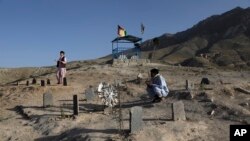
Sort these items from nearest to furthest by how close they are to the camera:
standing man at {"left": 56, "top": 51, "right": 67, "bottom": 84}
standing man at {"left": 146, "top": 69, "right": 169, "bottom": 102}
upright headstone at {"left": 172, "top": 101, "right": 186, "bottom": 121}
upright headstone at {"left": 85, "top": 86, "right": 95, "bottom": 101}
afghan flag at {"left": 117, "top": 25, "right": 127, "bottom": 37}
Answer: upright headstone at {"left": 172, "top": 101, "right": 186, "bottom": 121}, standing man at {"left": 146, "top": 69, "right": 169, "bottom": 102}, upright headstone at {"left": 85, "top": 86, "right": 95, "bottom": 101}, standing man at {"left": 56, "top": 51, "right": 67, "bottom": 84}, afghan flag at {"left": 117, "top": 25, "right": 127, "bottom": 37}

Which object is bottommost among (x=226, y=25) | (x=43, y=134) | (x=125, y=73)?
(x=43, y=134)

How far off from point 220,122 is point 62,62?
36.9 feet

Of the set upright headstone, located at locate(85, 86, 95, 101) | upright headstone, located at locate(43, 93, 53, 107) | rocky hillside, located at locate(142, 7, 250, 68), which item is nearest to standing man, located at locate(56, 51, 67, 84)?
upright headstone, located at locate(85, 86, 95, 101)

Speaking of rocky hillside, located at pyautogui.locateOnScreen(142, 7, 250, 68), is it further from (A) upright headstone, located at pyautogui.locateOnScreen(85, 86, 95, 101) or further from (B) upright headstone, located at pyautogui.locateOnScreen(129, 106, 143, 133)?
(B) upright headstone, located at pyautogui.locateOnScreen(129, 106, 143, 133)

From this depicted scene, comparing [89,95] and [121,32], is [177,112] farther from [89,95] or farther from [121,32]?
[121,32]

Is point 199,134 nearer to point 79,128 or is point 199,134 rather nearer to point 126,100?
point 79,128

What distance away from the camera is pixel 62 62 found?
71.4ft

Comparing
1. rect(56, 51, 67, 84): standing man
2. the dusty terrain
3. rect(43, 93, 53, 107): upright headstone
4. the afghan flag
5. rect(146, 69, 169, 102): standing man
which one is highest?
the afghan flag

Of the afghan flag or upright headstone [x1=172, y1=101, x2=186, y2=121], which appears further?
the afghan flag

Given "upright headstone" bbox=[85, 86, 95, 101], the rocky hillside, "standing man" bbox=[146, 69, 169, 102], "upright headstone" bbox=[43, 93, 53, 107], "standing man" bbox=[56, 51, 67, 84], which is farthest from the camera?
the rocky hillside

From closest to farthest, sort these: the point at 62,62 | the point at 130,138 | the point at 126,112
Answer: the point at 130,138, the point at 126,112, the point at 62,62

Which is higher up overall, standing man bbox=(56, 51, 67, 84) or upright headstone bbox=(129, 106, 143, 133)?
standing man bbox=(56, 51, 67, 84)

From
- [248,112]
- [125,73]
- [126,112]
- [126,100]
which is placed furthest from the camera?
[125,73]

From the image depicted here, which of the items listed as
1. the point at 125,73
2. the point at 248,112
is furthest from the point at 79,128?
the point at 125,73
